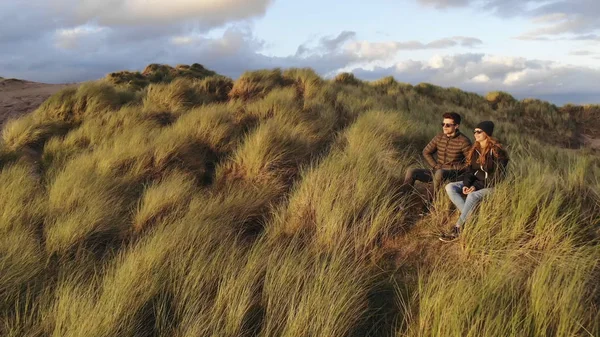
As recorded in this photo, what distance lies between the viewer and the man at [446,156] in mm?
4777

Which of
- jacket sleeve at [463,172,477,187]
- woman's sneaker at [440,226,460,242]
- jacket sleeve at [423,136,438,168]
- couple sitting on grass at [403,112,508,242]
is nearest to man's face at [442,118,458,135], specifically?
couple sitting on grass at [403,112,508,242]

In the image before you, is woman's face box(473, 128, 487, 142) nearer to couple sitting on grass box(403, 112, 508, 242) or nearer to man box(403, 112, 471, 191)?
couple sitting on grass box(403, 112, 508, 242)

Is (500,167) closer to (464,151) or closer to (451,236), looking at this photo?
(464,151)

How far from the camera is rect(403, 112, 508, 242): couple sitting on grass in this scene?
397 cm

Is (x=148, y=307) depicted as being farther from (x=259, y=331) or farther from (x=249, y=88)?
(x=249, y=88)

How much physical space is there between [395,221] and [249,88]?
8792mm

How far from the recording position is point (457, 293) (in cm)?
248

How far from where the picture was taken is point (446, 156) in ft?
16.8

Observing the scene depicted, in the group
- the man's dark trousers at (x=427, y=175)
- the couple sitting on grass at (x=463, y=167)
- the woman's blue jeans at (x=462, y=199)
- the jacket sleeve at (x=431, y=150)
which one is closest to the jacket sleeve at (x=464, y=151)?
the couple sitting on grass at (x=463, y=167)

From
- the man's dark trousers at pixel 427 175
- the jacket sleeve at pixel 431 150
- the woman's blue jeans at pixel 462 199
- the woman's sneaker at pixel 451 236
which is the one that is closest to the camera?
the woman's sneaker at pixel 451 236

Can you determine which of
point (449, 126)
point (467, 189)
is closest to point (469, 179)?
point (467, 189)

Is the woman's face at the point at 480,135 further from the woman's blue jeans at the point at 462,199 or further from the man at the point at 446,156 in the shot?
the woman's blue jeans at the point at 462,199

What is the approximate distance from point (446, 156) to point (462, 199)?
1.12m

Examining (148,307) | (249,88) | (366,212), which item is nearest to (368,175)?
(366,212)
